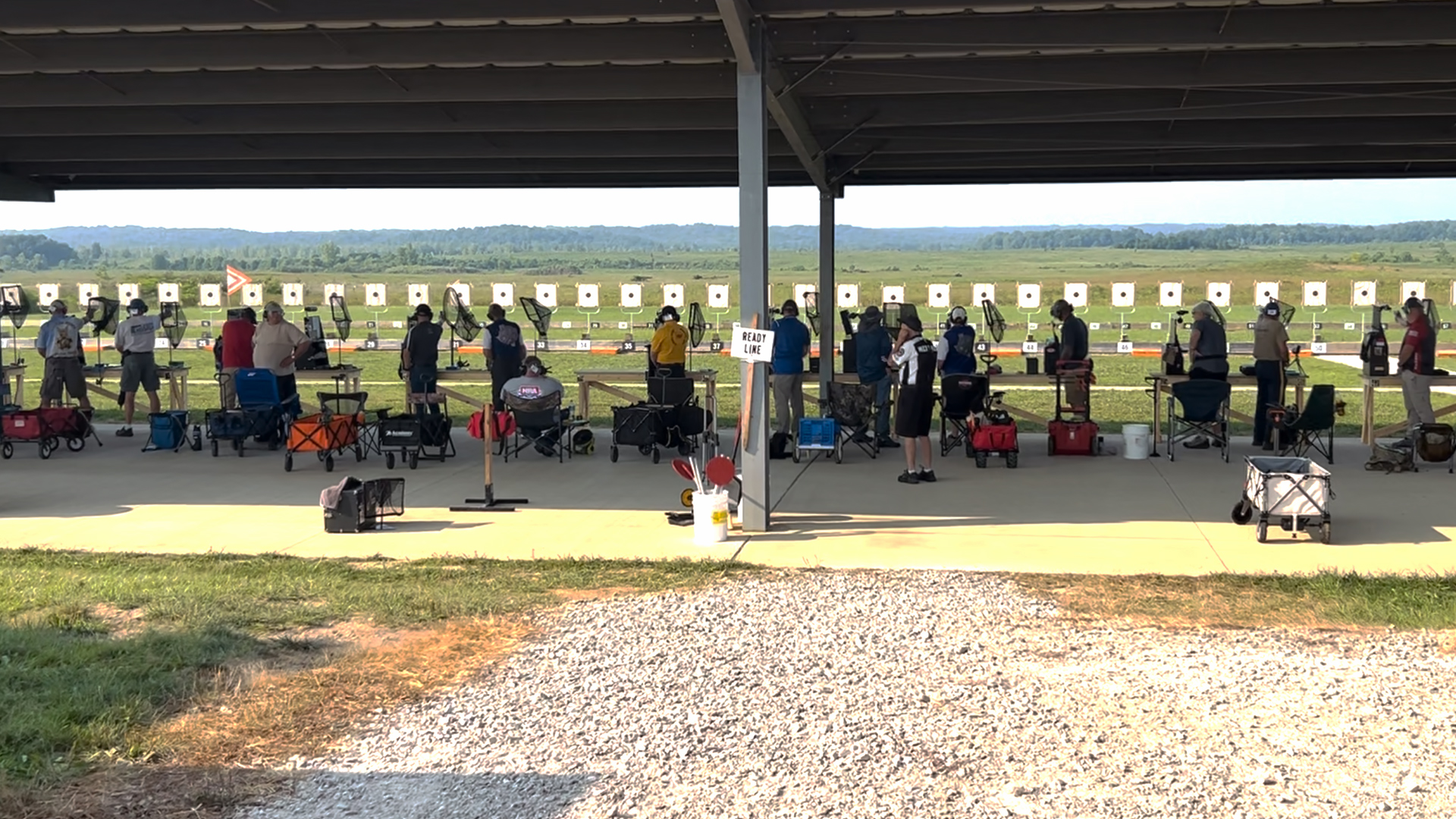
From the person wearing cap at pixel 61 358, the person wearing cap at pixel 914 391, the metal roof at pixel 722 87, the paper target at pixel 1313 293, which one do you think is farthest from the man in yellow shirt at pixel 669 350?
the paper target at pixel 1313 293

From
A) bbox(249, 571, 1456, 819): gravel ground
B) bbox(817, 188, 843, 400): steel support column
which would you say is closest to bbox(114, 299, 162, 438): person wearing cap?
bbox(817, 188, 843, 400): steel support column

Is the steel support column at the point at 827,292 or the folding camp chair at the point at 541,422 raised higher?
the steel support column at the point at 827,292

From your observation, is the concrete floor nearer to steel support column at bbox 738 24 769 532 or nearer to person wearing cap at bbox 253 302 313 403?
steel support column at bbox 738 24 769 532

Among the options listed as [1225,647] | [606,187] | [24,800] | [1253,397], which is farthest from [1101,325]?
[24,800]

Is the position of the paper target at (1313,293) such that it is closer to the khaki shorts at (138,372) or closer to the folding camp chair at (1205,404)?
the folding camp chair at (1205,404)

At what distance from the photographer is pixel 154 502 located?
1104 centimetres

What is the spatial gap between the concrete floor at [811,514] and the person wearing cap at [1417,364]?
70cm

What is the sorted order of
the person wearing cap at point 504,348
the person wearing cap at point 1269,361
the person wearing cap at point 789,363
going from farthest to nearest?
the person wearing cap at point 504,348
the person wearing cap at point 789,363
the person wearing cap at point 1269,361

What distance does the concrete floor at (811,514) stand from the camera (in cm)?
882

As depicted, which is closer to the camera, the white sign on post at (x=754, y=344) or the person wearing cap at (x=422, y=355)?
the white sign on post at (x=754, y=344)

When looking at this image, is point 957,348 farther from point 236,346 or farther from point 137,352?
point 137,352

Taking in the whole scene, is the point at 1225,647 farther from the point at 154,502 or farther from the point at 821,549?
the point at 154,502

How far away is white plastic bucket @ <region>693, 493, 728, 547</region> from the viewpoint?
9211mm

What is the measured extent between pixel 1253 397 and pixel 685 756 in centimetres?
1690
